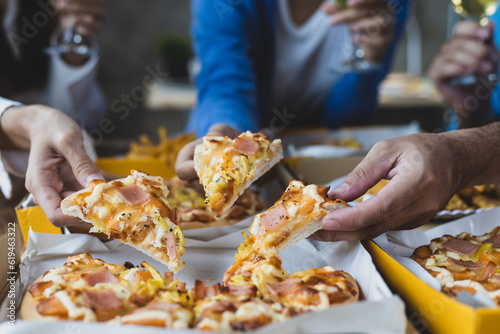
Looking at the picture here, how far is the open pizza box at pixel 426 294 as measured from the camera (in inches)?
31.8

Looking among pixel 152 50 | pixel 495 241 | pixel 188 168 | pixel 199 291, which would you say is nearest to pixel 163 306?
pixel 199 291

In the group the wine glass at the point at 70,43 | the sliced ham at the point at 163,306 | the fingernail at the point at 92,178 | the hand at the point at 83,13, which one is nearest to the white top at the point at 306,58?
the hand at the point at 83,13

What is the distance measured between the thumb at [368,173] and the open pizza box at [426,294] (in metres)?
0.14

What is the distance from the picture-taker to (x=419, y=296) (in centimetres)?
95

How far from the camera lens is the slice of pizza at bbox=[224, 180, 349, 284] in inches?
44.9

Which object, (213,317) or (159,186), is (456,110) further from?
(213,317)

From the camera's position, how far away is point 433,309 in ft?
2.98

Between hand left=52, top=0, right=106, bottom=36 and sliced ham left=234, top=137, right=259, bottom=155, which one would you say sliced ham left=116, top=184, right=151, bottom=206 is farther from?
hand left=52, top=0, right=106, bottom=36

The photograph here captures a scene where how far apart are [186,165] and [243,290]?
62cm

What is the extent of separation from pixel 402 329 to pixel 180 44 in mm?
5113

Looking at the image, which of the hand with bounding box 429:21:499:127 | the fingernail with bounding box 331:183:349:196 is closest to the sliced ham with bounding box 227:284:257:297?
the fingernail with bounding box 331:183:349:196

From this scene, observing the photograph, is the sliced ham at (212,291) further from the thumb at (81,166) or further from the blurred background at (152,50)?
the blurred background at (152,50)

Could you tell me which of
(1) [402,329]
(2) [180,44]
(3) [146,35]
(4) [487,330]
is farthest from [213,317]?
(3) [146,35]

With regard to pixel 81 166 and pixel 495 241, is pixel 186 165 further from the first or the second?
pixel 495 241
